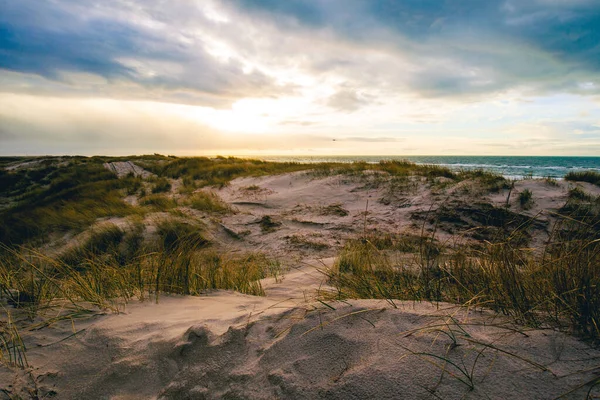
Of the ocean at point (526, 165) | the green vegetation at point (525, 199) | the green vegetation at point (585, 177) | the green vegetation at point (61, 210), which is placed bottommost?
the green vegetation at point (61, 210)

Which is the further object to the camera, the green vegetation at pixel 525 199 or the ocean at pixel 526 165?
the ocean at pixel 526 165

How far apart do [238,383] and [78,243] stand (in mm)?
5987

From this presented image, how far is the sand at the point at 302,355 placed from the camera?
1.17 m

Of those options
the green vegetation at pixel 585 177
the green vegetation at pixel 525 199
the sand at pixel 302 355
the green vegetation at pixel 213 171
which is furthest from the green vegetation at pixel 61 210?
the green vegetation at pixel 585 177

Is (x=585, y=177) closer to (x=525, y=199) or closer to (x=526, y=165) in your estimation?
(x=525, y=199)

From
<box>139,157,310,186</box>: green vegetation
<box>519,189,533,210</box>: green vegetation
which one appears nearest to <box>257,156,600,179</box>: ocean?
<box>519,189,533,210</box>: green vegetation

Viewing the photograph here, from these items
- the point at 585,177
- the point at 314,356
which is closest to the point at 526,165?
the point at 585,177

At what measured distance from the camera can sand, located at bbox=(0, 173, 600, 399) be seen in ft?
3.85

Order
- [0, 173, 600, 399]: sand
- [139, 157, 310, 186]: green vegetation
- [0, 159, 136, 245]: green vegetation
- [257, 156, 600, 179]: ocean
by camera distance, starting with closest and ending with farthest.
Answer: [0, 173, 600, 399]: sand → [0, 159, 136, 245]: green vegetation → [139, 157, 310, 186]: green vegetation → [257, 156, 600, 179]: ocean

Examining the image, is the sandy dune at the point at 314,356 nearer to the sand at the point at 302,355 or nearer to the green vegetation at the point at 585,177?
the sand at the point at 302,355

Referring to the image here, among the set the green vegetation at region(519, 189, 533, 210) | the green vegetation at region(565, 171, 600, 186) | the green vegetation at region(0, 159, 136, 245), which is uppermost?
the green vegetation at region(565, 171, 600, 186)

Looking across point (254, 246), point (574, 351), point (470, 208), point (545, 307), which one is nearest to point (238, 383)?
point (574, 351)

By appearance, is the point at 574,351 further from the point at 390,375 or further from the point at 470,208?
the point at 470,208

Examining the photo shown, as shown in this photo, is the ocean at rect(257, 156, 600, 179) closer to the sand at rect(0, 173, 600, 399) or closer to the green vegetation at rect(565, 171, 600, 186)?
the green vegetation at rect(565, 171, 600, 186)
